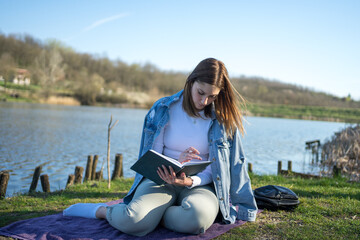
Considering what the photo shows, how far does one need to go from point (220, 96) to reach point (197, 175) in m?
1.04

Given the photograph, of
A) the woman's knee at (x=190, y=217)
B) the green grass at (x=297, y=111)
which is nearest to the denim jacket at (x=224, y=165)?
the woman's knee at (x=190, y=217)

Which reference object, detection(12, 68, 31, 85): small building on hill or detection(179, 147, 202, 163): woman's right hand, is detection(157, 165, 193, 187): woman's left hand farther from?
detection(12, 68, 31, 85): small building on hill

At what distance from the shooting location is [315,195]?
228 inches

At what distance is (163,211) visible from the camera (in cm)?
351

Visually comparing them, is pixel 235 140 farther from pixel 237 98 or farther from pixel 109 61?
pixel 109 61

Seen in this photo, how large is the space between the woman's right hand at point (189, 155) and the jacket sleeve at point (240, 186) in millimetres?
582

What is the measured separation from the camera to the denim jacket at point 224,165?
147 inches

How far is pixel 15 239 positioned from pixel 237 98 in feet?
9.74

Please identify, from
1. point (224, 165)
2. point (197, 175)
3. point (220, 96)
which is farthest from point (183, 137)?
point (220, 96)

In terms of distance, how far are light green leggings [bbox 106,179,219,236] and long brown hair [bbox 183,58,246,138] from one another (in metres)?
0.92

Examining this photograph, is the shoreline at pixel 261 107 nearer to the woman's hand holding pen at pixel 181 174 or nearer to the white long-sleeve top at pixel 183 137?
the white long-sleeve top at pixel 183 137

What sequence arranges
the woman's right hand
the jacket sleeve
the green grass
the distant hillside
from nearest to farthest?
the woman's right hand, the jacket sleeve, the distant hillside, the green grass

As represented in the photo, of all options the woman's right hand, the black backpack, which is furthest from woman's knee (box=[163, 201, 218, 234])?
the black backpack

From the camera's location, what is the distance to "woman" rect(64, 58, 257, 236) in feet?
11.0
